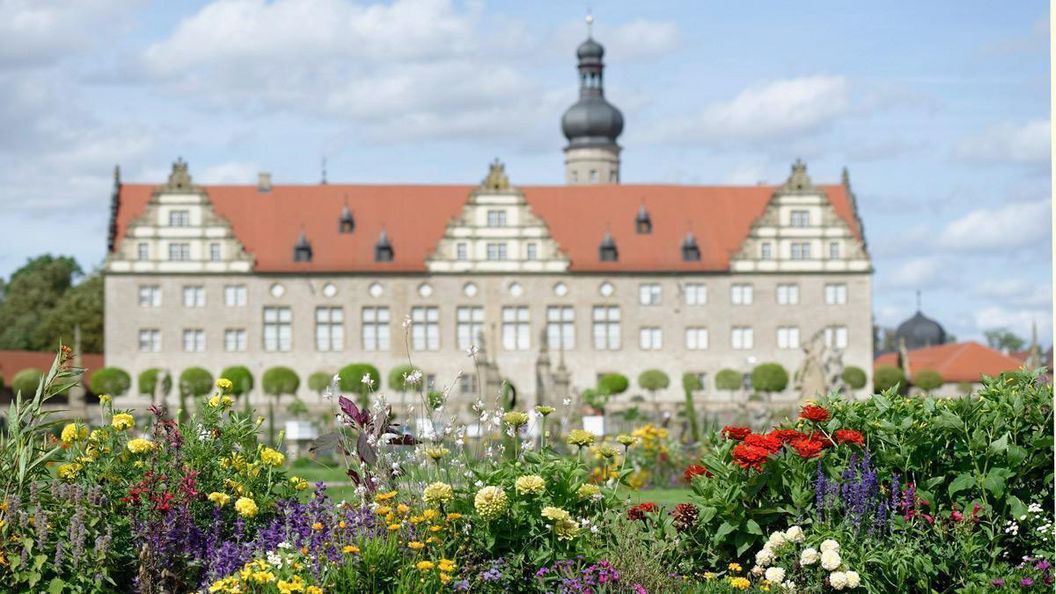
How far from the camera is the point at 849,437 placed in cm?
Result: 751

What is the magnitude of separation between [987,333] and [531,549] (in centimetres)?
11727

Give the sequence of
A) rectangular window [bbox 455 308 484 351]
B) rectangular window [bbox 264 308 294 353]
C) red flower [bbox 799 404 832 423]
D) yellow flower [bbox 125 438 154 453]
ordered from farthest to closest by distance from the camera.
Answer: rectangular window [bbox 455 308 484 351], rectangular window [bbox 264 308 294 353], red flower [bbox 799 404 832 423], yellow flower [bbox 125 438 154 453]

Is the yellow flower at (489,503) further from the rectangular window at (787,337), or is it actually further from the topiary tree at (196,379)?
the rectangular window at (787,337)

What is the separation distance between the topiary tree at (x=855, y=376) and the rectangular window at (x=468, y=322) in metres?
12.1

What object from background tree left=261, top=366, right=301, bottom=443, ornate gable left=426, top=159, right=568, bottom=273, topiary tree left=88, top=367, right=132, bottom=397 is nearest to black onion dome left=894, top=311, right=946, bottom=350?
ornate gable left=426, top=159, right=568, bottom=273

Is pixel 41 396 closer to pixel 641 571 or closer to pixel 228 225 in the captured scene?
pixel 641 571

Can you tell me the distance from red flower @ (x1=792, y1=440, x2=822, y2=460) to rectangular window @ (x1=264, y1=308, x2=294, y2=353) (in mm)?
44381

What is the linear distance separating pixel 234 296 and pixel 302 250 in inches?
107

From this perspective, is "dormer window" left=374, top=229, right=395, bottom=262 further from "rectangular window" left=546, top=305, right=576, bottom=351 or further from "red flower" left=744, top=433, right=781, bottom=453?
"red flower" left=744, top=433, right=781, bottom=453

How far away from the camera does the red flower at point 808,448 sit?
24.1 feet

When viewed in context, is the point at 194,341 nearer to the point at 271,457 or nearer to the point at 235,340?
the point at 235,340

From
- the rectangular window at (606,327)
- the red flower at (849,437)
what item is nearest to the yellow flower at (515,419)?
the red flower at (849,437)

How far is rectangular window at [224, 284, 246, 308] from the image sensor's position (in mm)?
50969

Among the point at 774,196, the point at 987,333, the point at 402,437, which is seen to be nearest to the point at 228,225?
the point at 774,196
